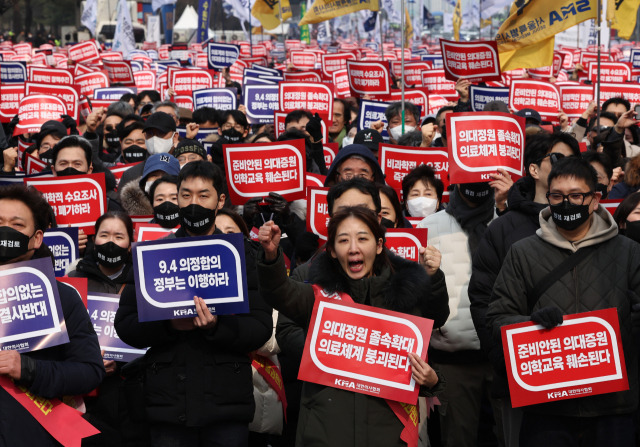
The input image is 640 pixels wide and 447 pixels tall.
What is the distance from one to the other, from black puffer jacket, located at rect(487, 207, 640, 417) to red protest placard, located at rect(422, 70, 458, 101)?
44.9ft

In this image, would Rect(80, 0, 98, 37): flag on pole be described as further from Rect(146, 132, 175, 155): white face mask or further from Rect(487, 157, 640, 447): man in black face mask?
Rect(487, 157, 640, 447): man in black face mask

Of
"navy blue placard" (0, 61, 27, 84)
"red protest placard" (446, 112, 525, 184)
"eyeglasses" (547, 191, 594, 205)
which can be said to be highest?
"navy blue placard" (0, 61, 27, 84)

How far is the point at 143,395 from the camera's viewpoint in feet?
15.8

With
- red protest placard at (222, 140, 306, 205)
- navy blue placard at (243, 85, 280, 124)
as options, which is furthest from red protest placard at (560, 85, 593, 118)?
red protest placard at (222, 140, 306, 205)

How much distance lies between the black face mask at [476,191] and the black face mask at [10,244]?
3.05 meters

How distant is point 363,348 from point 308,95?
362 inches

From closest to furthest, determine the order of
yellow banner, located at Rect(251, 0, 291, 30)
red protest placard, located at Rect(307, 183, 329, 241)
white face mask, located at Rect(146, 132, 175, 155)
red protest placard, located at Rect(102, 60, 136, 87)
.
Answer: red protest placard, located at Rect(307, 183, 329, 241), white face mask, located at Rect(146, 132, 175, 155), red protest placard, located at Rect(102, 60, 136, 87), yellow banner, located at Rect(251, 0, 291, 30)

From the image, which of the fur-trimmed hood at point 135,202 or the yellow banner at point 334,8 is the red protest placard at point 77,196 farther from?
the yellow banner at point 334,8

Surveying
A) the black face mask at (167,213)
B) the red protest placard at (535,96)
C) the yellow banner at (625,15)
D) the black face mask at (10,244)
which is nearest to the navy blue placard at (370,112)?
the red protest placard at (535,96)

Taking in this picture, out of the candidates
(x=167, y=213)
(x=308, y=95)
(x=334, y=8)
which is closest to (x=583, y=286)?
(x=167, y=213)

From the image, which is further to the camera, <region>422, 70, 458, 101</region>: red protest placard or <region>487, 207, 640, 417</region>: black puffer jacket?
<region>422, 70, 458, 101</region>: red protest placard

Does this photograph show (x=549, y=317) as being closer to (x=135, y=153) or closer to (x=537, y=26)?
(x=135, y=153)

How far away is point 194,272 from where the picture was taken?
4672mm

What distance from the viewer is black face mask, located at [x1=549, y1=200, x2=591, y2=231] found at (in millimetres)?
4828
